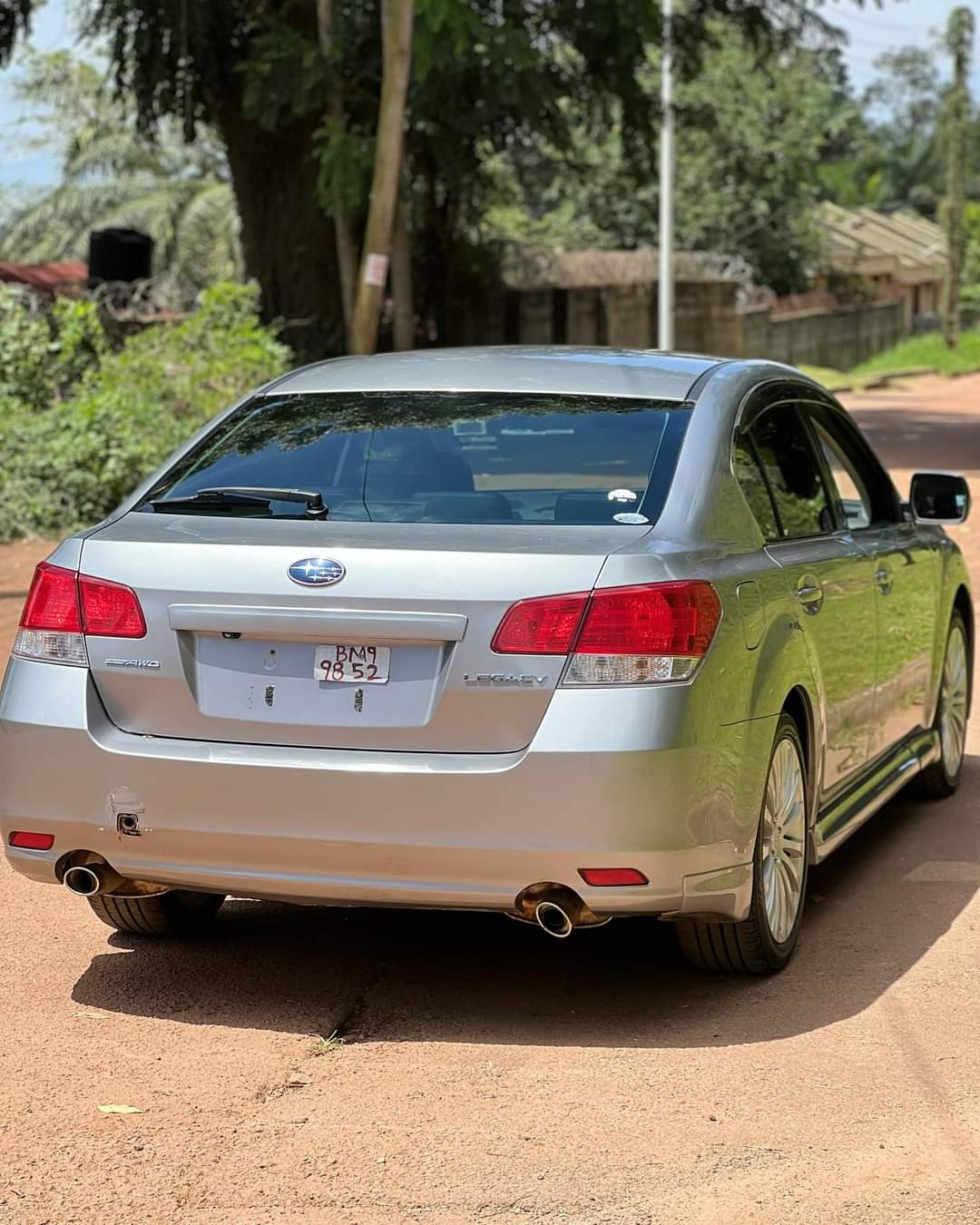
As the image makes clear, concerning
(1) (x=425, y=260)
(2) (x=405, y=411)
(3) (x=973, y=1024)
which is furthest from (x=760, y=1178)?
(1) (x=425, y=260)

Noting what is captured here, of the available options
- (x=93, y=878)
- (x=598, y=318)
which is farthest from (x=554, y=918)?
(x=598, y=318)

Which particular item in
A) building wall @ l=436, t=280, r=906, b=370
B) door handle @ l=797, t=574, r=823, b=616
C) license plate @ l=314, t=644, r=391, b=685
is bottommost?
building wall @ l=436, t=280, r=906, b=370

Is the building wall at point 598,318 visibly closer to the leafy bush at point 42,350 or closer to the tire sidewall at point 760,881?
the leafy bush at point 42,350

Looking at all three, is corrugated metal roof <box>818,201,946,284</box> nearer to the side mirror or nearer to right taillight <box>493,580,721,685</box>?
the side mirror

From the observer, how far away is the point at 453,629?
15.2ft

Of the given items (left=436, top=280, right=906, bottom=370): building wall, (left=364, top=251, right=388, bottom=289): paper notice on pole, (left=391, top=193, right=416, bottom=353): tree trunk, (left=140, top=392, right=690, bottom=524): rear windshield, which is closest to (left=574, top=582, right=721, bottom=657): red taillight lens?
(left=140, top=392, right=690, bottom=524): rear windshield

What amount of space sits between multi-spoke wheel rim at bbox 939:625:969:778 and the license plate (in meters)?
3.51

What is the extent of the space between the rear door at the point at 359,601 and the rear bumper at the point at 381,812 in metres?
0.06

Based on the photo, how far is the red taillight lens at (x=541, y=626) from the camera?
4.63 m

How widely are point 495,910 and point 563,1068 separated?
0.39 m

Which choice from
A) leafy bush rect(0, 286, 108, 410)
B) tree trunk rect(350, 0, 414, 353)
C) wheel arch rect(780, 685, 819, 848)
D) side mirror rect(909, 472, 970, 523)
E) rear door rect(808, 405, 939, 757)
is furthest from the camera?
tree trunk rect(350, 0, 414, 353)

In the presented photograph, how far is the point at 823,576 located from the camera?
5.89 m

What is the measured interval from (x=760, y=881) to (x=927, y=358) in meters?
52.0

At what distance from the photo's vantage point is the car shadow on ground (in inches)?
199
